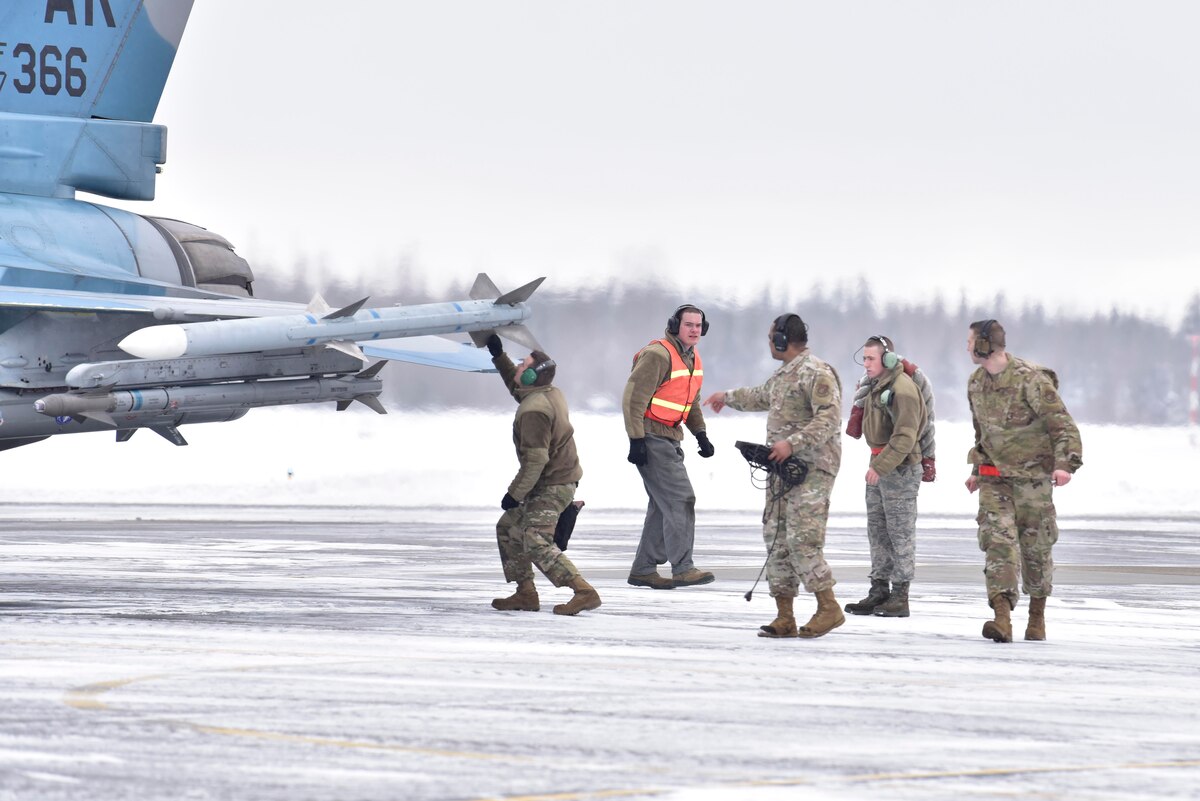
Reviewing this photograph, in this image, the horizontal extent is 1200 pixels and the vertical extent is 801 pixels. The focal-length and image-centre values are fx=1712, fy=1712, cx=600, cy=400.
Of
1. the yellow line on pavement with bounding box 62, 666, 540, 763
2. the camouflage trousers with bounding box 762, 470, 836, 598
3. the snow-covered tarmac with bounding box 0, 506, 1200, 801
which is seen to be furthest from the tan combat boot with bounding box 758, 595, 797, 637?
the yellow line on pavement with bounding box 62, 666, 540, 763

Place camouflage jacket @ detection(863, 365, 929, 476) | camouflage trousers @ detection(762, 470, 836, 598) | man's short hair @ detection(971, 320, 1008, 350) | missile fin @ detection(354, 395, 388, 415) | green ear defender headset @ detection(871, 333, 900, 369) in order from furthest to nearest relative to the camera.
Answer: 1. missile fin @ detection(354, 395, 388, 415)
2. green ear defender headset @ detection(871, 333, 900, 369)
3. camouflage jacket @ detection(863, 365, 929, 476)
4. man's short hair @ detection(971, 320, 1008, 350)
5. camouflage trousers @ detection(762, 470, 836, 598)

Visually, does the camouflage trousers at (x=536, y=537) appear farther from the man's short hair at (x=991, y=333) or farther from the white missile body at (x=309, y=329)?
the man's short hair at (x=991, y=333)

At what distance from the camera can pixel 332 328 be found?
1375cm

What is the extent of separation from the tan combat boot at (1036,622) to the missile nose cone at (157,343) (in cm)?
651

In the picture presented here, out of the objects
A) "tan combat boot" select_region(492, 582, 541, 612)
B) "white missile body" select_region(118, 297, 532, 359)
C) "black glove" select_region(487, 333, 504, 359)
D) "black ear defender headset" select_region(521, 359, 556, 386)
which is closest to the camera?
"black ear defender headset" select_region(521, 359, 556, 386)

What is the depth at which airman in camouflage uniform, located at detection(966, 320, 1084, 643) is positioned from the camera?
10516 millimetres

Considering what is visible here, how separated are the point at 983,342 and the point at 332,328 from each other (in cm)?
546

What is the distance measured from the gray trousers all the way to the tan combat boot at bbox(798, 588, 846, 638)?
11.2 ft

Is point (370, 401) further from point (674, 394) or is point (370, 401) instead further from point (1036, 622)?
point (1036, 622)

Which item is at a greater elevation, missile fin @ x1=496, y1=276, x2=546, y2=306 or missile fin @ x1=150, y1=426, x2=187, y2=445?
missile fin @ x1=496, y1=276, x2=546, y2=306

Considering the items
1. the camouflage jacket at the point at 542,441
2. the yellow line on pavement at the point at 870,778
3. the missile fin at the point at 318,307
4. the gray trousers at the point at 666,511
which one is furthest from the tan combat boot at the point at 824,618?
the missile fin at the point at 318,307

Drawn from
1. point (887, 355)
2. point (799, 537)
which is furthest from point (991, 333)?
point (799, 537)

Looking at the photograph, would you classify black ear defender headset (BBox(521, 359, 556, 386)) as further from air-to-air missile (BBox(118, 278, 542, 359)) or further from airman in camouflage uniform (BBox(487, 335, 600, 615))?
air-to-air missile (BBox(118, 278, 542, 359))

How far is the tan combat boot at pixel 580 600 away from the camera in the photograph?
454 inches
